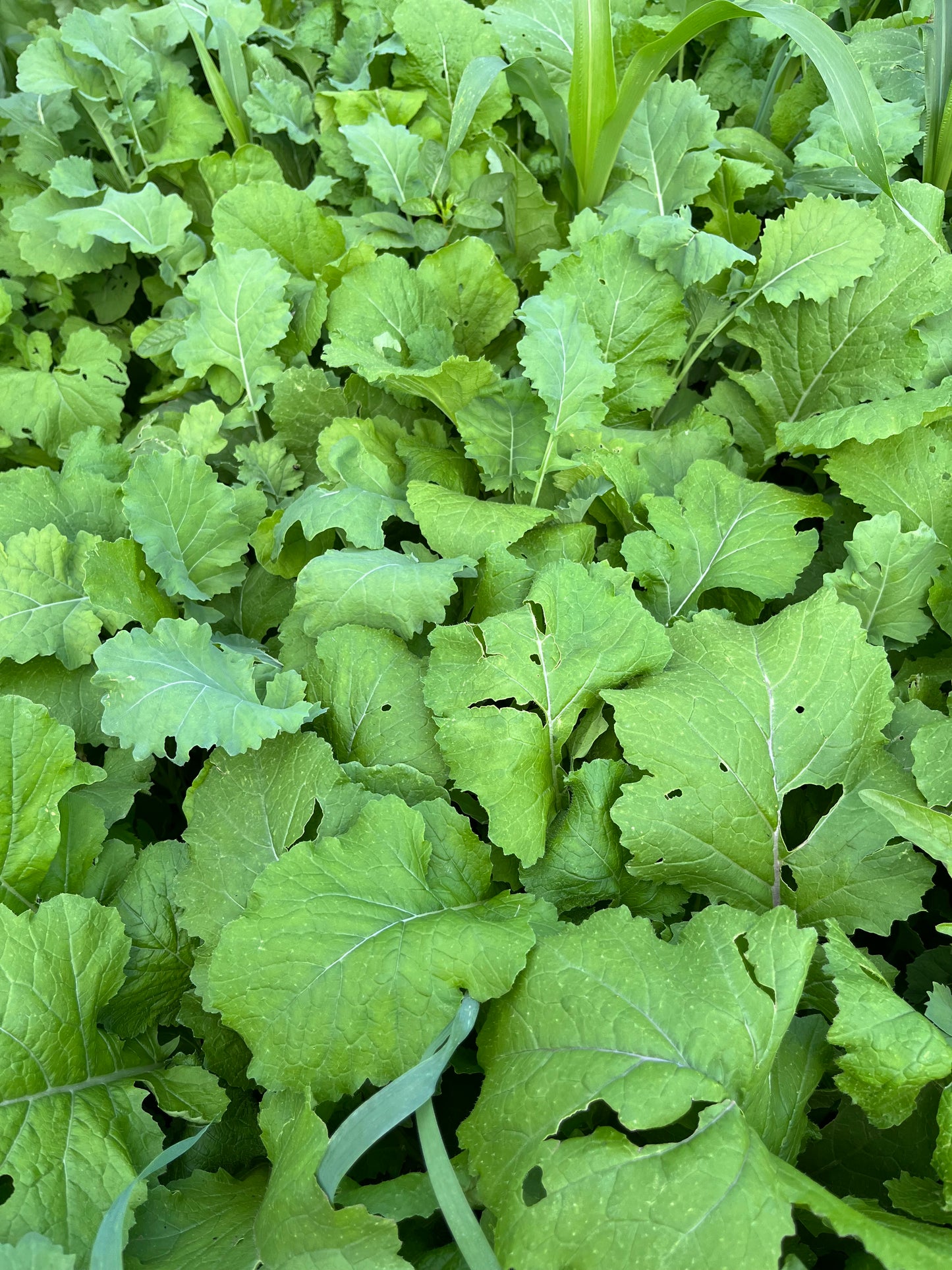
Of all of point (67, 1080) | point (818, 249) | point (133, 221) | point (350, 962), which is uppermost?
point (818, 249)

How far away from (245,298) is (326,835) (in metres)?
1.44

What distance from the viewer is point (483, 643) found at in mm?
1818

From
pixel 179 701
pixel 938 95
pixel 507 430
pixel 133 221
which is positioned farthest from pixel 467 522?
pixel 938 95

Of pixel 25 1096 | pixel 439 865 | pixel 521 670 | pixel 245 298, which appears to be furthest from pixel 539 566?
pixel 25 1096

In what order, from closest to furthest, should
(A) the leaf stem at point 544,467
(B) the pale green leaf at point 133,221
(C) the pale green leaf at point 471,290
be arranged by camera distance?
(A) the leaf stem at point 544,467 → (C) the pale green leaf at point 471,290 → (B) the pale green leaf at point 133,221

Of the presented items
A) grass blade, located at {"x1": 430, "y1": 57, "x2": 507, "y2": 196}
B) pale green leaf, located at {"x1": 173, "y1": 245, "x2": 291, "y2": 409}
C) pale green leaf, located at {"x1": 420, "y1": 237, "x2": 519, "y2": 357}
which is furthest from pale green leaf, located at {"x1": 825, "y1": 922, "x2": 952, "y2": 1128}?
grass blade, located at {"x1": 430, "y1": 57, "x2": 507, "y2": 196}

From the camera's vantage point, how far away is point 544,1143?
1285 mm

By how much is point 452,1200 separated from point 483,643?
3.03 feet

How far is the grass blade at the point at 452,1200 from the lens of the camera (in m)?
1.27

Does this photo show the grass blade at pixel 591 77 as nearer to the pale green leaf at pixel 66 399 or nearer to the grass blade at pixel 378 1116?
the pale green leaf at pixel 66 399

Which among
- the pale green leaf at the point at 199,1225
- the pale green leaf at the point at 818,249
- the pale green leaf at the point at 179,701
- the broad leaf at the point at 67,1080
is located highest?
the pale green leaf at the point at 818,249

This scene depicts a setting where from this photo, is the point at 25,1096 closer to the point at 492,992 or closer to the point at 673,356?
the point at 492,992

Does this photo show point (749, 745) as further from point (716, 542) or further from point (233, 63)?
point (233, 63)

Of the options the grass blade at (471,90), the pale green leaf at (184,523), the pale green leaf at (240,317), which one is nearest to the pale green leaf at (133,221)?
the pale green leaf at (240,317)
